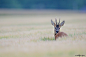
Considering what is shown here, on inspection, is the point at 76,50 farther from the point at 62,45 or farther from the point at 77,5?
the point at 77,5

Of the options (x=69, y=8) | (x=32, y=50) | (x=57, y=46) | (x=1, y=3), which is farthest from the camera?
(x=69, y=8)

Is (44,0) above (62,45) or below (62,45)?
above

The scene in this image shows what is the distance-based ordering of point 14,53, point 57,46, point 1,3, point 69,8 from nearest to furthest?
1. point 14,53
2. point 57,46
3. point 1,3
4. point 69,8

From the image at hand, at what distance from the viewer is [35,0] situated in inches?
1981

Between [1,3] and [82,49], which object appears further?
[1,3]

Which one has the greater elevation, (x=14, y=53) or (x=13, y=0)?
(x=13, y=0)

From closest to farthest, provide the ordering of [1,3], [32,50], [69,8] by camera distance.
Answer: [32,50] < [1,3] < [69,8]

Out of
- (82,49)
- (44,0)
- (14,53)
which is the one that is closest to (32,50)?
(14,53)

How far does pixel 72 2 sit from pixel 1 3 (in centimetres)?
1936

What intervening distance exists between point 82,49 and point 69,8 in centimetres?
4307

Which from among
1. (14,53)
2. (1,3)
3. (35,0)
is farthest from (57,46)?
(35,0)

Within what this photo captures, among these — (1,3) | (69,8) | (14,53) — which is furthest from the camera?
(69,8)

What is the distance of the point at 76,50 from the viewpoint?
6246 mm

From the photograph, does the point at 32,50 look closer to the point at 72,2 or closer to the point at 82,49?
the point at 82,49
